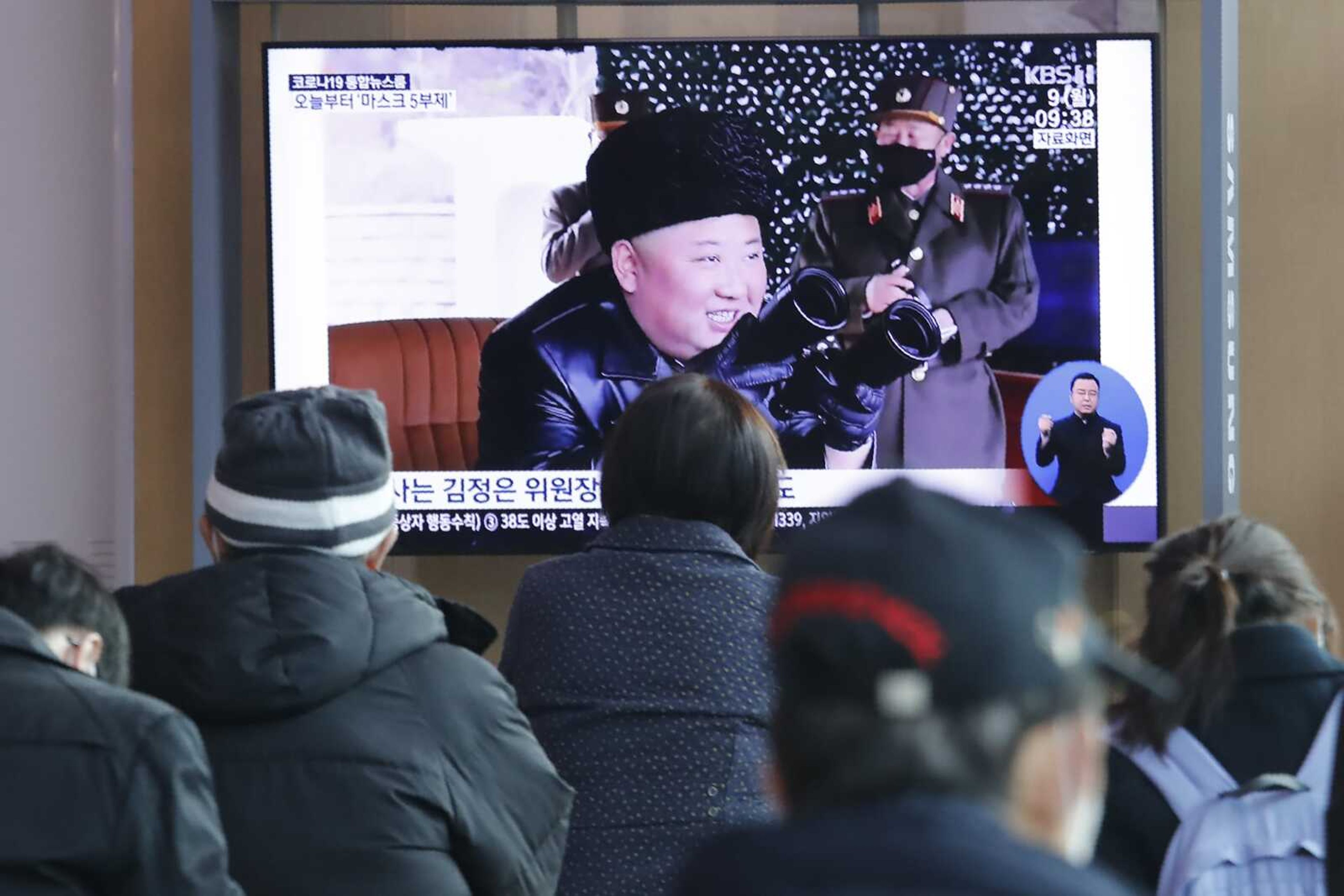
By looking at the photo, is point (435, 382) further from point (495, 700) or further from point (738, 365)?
point (495, 700)

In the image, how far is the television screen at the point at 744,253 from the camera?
4.21 metres

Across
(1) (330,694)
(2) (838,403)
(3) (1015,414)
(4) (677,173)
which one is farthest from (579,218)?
(1) (330,694)

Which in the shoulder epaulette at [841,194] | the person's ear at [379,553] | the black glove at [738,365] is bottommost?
the person's ear at [379,553]

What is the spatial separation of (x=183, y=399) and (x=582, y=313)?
105cm

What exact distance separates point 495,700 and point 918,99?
2.77 meters

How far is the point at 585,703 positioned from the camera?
6.35 ft

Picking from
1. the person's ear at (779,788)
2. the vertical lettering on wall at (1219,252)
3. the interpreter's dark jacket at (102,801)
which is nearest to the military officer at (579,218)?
the vertical lettering on wall at (1219,252)

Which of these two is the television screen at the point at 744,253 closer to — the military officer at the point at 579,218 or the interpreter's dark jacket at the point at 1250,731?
the military officer at the point at 579,218

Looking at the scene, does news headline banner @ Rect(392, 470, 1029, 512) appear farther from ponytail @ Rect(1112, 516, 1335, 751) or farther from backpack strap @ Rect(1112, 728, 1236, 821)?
backpack strap @ Rect(1112, 728, 1236, 821)

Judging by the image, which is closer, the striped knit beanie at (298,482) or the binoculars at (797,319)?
the striped knit beanie at (298,482)

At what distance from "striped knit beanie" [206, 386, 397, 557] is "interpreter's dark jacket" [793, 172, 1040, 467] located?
2.54 m

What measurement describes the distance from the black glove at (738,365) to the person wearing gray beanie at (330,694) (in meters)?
2.45

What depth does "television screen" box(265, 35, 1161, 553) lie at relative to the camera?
4207 mm

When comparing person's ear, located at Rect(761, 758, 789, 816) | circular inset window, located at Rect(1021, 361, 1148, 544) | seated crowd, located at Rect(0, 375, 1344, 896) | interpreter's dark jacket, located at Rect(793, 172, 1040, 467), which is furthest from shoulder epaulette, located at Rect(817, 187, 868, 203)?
person's ear, located at Rect(761, 758, 789, 816)
